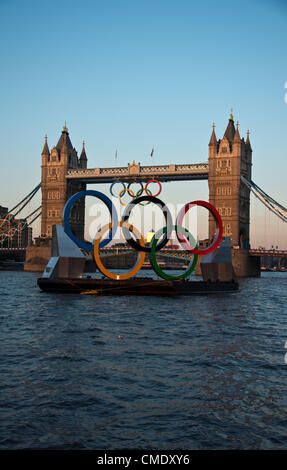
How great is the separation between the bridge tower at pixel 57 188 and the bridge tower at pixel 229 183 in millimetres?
31324

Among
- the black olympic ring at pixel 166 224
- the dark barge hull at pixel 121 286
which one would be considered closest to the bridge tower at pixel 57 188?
the dark barge hull at pixel 121 286

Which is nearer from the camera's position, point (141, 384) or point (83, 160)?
point (141, 384)

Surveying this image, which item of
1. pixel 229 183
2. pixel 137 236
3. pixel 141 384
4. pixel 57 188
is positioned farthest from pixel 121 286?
pixel 57 188

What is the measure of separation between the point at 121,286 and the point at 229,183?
2020 inches

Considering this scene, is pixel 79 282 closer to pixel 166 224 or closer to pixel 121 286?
pixel 121 286

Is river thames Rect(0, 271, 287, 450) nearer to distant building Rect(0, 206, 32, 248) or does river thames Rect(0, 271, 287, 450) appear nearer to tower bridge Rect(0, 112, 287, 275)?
tower bridge Rect(0, 112, 287, 275)

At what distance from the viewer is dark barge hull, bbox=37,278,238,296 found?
141ft

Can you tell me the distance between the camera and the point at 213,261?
48812 mm

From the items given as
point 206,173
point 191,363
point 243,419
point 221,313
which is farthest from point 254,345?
point 206,173

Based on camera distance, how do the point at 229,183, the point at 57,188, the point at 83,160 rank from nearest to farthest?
the point at 229,183
the point at 57,188
the point at 83,160

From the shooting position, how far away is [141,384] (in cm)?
1345

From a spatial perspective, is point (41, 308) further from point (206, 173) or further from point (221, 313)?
point (206, 173)

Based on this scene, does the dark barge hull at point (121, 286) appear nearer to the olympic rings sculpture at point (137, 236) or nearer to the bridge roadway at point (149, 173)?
the olympic rings sculpture at point (137, 236)

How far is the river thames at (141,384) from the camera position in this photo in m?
9.88
